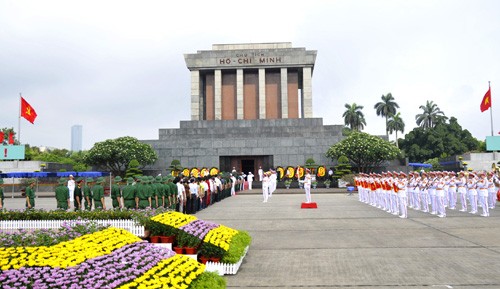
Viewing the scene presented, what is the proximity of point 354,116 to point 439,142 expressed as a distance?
25.8 metres

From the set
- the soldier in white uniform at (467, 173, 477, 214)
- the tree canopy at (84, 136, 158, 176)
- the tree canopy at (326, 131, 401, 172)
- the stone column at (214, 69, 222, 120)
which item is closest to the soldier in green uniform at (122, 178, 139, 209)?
the soldier in white uniform at (467, 173, 477, 214)

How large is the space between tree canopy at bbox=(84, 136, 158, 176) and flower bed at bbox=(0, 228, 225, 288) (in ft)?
118

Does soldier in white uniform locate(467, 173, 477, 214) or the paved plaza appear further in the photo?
soldier in white uniform locate(467, 173, 477, 214)

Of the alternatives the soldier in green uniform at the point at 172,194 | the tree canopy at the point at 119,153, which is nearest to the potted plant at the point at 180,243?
the soldier in green uniform at the point at 172,194

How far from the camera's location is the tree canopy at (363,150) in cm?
4253

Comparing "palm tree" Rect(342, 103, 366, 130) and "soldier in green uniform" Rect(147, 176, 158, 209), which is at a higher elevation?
"palm tree" Rect(342, 103, 366, 130)

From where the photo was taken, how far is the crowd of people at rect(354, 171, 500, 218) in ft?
61.1

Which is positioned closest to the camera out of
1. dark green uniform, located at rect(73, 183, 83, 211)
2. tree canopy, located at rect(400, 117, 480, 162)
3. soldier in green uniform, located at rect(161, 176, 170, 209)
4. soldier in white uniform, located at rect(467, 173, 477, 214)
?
soldier in green uniform, located at rect(161, 176, 170, 209)

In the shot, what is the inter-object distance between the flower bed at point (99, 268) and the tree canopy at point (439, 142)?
7276cm

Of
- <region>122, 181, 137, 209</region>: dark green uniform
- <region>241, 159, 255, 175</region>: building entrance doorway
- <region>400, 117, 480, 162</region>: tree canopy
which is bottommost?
<region>122, 181, 137, 209</region>: dark green uniform

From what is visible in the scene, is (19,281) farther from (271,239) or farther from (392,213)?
(392,213)

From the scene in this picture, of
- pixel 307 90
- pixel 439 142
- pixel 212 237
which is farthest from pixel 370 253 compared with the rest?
pixel 439 142

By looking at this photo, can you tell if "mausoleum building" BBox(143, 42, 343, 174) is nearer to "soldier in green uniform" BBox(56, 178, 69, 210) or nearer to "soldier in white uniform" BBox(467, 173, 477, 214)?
"soldier in white uniform" BBox(467, 173, 477, 214)

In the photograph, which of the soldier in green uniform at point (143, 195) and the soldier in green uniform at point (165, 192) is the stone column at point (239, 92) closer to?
the soldier in green uniform at point (165, 192)
